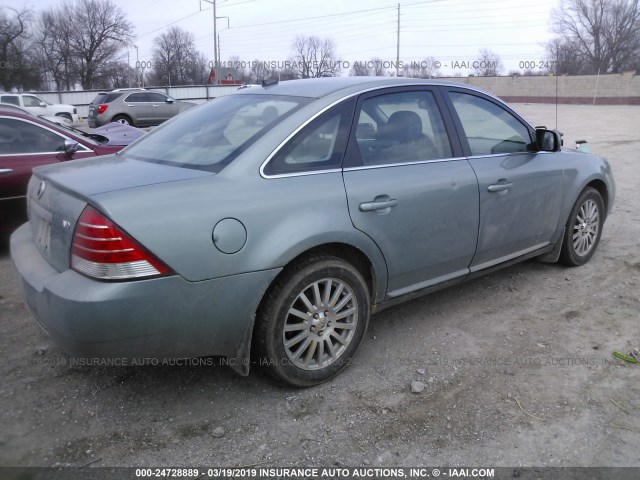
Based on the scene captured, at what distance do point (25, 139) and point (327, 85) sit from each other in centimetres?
368

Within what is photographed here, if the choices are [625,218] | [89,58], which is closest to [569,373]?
[625,218]

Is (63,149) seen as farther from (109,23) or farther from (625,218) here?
(109,23)

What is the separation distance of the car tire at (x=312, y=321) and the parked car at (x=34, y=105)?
21.0m

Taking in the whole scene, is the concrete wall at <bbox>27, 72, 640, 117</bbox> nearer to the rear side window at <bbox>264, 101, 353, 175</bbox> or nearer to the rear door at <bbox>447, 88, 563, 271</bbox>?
the rear door at <bbox>447, 88, 563, 271</bbox>

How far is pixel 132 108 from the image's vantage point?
20.8 meters

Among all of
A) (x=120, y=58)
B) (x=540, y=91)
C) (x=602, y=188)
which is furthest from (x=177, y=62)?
(x=602, y=188)

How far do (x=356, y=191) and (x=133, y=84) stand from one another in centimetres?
7090

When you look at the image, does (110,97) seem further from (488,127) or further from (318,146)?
(318,146)

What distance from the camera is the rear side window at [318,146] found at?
2.80m

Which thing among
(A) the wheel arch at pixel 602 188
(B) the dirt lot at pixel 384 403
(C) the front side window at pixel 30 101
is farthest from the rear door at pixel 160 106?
(A) the wheel arch at pixel 602 188

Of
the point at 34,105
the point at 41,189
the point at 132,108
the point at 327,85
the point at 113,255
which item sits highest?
the point at 34,105

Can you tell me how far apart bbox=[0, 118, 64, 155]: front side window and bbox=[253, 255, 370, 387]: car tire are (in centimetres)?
393

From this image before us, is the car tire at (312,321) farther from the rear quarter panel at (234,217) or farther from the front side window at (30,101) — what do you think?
the front side window at (30,101)

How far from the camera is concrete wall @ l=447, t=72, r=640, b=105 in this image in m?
39.7
